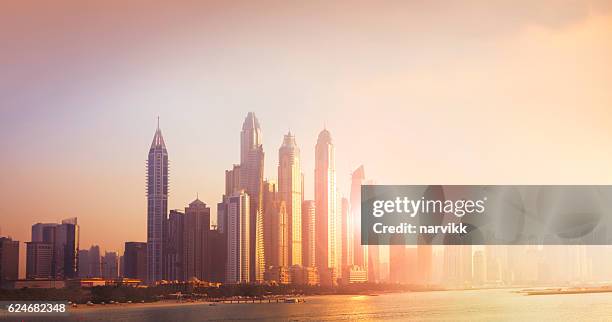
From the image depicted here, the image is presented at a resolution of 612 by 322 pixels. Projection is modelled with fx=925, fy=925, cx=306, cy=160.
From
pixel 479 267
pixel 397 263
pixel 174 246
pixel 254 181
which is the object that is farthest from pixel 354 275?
pixel 174 246

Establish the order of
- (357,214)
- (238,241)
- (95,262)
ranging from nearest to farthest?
(357,214)
(95,262)
(238,241)

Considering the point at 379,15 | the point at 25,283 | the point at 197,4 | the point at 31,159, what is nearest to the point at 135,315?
the point at 25,283

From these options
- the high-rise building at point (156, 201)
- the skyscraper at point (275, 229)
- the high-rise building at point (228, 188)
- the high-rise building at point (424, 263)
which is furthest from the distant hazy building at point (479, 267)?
the high-rise building at point (156, 201)

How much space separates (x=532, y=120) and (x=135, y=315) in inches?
131

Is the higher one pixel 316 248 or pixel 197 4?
pixel 197 4

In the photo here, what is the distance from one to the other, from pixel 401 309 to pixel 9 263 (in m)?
3.05

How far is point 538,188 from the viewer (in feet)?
21.8

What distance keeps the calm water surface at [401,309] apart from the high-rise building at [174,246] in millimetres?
266

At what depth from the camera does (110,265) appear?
22.4ft

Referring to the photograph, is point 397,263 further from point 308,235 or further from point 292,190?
point 292,190

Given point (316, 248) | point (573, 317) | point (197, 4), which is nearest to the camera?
point (197, 4)

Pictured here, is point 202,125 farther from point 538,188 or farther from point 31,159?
point 538,188

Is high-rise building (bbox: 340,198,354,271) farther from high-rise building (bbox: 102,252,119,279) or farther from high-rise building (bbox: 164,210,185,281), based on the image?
high-rise building (bbox: 102,252,119,279)

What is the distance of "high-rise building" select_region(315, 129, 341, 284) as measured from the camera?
22.1ft
